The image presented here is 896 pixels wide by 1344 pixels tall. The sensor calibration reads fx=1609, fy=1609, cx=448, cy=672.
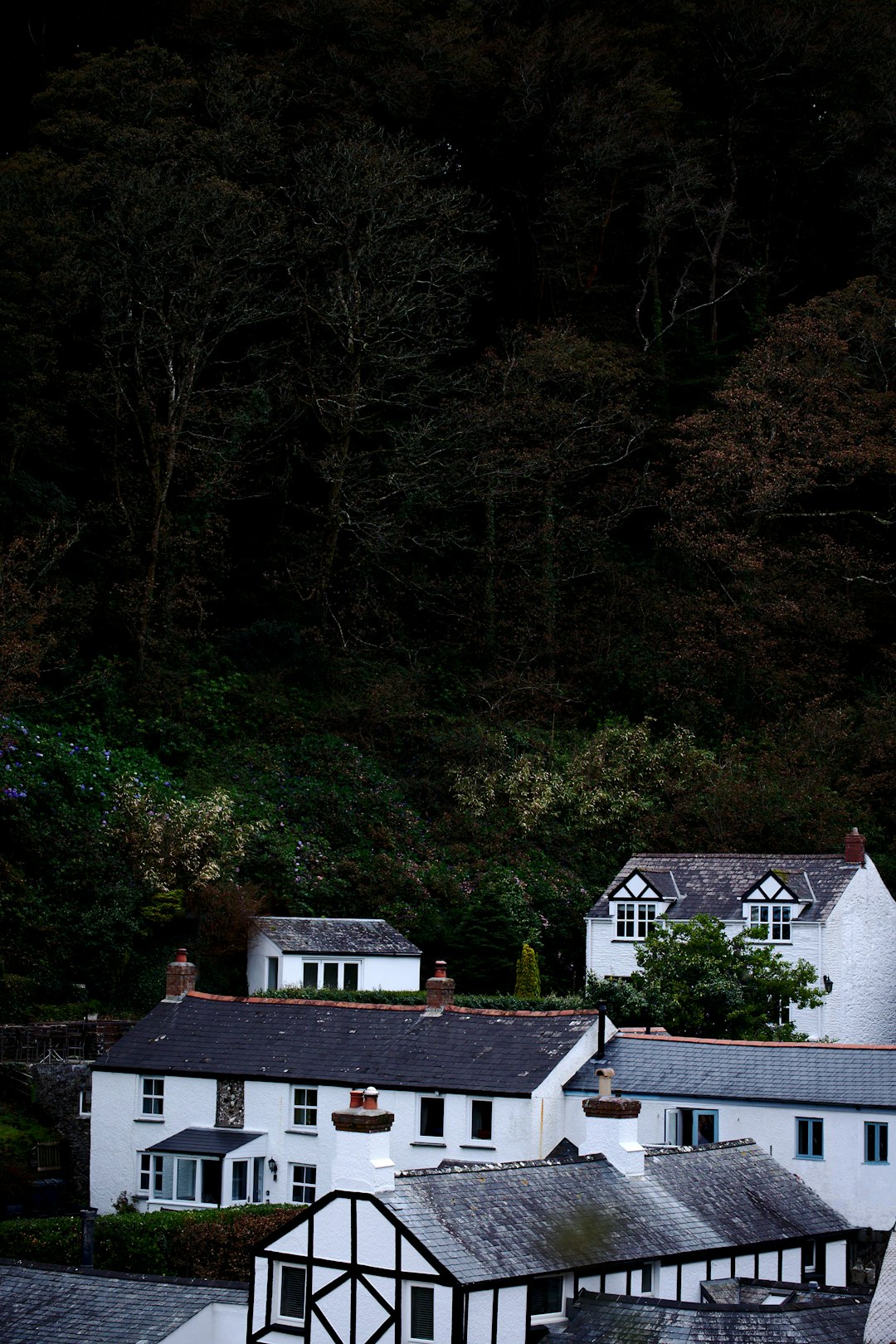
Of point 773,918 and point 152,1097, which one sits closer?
point 152,1097

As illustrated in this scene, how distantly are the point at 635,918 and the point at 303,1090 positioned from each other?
11.8 metres

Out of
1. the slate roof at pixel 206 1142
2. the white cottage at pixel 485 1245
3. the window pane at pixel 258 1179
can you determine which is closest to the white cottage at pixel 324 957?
the slate roof at pixel 206 1142

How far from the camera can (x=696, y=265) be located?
5978cm

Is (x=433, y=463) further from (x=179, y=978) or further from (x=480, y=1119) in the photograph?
(x=480, y=1119)

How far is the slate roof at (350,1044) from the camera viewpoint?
100ft

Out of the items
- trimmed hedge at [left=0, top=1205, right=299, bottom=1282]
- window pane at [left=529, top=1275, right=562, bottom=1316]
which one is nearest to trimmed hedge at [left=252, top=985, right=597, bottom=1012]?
trimmed hedge at [left=0, top=1205, right=299, bottom=1282]

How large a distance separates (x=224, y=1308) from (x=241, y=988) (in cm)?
1679

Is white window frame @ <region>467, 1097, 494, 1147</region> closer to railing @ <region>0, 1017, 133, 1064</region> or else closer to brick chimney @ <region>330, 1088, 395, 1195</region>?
railing @ <region>0, 1017, 133, 1064</region>

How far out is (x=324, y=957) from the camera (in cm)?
3800

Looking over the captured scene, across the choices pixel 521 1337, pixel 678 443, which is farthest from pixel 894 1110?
pixel 678 443

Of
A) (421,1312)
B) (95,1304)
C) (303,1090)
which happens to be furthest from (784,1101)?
(95,1304)

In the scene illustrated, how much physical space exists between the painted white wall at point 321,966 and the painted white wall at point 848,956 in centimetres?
505

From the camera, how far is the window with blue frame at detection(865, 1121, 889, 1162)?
2795 cm

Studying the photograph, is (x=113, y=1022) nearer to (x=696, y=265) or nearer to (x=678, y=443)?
(x=678, y=443)
